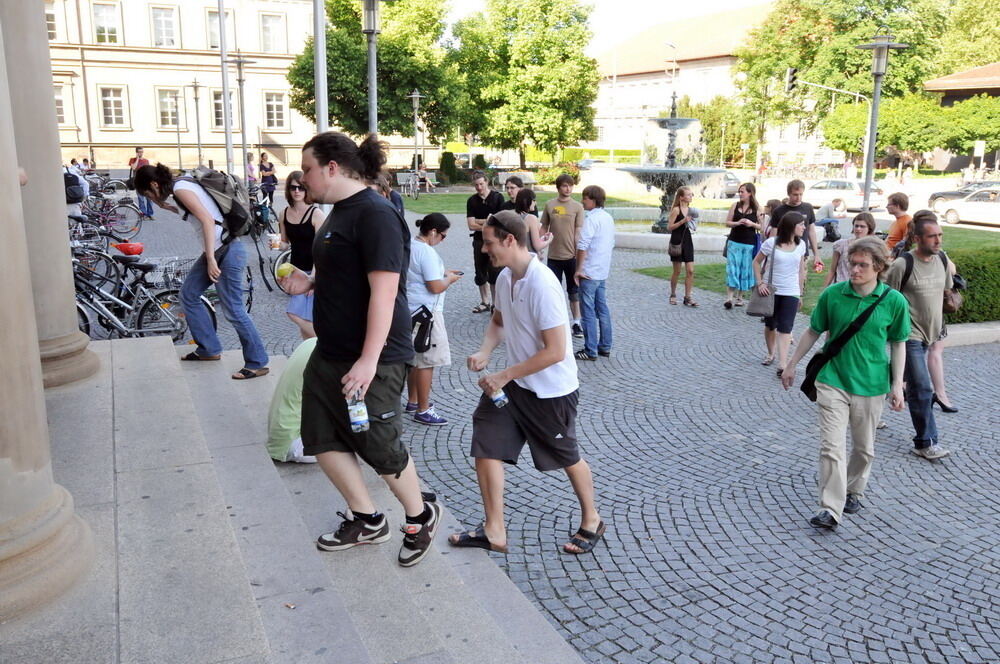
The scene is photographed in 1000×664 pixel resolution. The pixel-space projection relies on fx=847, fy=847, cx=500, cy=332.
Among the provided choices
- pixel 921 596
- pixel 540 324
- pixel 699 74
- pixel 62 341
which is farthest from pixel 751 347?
pixel 699 74

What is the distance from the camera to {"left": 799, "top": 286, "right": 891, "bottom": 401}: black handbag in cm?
490

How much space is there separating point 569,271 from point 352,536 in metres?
6.03

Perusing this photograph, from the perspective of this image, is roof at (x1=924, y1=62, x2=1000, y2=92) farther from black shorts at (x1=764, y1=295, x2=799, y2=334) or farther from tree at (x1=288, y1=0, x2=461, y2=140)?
black shorts at (x1=764, y1=295, x2=799, y2=334)

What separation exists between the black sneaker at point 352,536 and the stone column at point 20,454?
4.01 ft

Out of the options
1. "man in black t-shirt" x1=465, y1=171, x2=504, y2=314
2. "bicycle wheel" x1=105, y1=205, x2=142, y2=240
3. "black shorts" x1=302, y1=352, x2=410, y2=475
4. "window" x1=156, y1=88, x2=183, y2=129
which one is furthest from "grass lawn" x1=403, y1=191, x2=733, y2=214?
"black shorts" x1=302, y1=352, x2=410, y2=475

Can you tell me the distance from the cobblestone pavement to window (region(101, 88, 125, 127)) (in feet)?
160

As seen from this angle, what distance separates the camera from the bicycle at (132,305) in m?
8.53

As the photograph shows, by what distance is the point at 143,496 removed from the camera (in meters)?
3.90

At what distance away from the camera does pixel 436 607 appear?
3748 millimetres

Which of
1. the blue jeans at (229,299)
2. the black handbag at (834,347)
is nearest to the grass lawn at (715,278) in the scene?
the black handbag at (834,347)

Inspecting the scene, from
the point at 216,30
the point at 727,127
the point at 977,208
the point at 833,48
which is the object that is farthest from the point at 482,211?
the point at 727,127

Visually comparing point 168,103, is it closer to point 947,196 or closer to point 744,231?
point 947,196

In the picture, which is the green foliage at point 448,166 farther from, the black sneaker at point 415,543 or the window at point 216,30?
the black sneaker at point 415,543

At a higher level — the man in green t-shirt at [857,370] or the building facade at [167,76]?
the building facade at [167,76]
